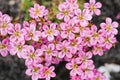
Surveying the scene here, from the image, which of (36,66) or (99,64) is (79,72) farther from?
(99,64)

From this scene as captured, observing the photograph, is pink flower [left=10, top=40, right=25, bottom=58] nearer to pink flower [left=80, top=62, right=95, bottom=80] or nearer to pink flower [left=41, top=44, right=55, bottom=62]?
pink flower [left=41, top=44, right=55, bottom=62]

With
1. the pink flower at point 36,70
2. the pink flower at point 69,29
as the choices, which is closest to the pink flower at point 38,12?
the pink flower at point 69,29

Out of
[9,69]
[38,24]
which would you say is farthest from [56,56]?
[9,69]

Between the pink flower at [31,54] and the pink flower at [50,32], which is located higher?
the pink flower at [50,32]

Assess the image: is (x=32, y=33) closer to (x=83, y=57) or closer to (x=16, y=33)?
(x=16, y=33)

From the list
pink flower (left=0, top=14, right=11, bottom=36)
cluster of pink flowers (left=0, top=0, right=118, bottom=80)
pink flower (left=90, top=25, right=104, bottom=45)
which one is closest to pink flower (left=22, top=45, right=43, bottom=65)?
cluster of pink flowers (left=0, top=0, right=118, bottom=80)

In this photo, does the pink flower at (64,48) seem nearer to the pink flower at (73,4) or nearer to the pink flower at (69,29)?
the pink flower at (69,29)

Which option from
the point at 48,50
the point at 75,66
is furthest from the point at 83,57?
the point at 48,50
